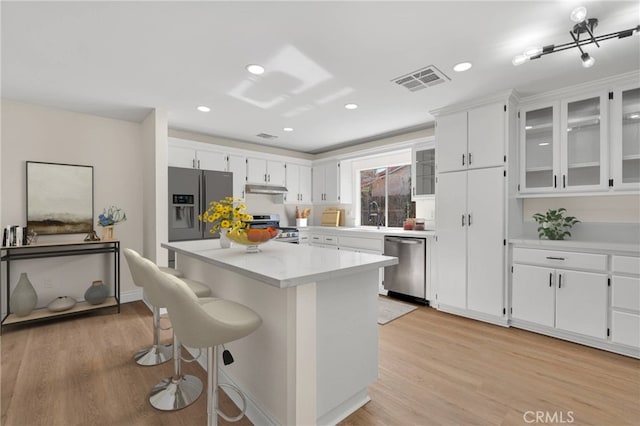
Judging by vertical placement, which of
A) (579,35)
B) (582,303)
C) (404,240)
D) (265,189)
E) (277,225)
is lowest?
(582,303)

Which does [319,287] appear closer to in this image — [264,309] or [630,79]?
[264,309]

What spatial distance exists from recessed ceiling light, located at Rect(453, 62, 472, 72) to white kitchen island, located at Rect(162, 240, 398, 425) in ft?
5.89

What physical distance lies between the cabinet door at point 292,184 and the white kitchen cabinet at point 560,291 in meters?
3.67

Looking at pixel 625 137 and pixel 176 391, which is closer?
pixel 176 391

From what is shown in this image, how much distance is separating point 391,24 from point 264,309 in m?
1.93

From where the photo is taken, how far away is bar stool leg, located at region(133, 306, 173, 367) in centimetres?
239

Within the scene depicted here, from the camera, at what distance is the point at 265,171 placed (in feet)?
17.1

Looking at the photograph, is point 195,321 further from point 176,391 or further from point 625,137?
point 625,137

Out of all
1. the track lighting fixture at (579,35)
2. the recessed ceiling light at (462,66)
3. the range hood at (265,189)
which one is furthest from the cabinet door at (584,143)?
the range hood at (265,189)

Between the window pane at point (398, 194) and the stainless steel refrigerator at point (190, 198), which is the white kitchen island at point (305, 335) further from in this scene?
the window pane at point (398, 194)

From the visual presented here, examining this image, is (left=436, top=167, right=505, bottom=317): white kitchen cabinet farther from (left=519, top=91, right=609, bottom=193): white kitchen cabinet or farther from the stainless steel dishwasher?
(left=519, top=91, right=609, bottom=193): white kitchen cabinet

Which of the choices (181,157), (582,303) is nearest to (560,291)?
(582,303)

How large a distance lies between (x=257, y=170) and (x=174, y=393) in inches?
146

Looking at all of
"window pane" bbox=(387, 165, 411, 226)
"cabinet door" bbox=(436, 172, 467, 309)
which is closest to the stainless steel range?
"window pane" bbox=(387, 165, 411, 226)
